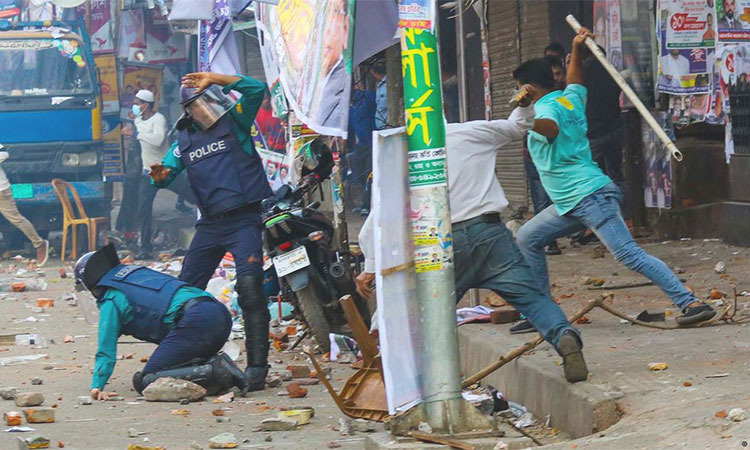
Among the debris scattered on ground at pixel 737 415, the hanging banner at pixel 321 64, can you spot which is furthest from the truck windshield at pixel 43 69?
the debris scattered on ground at pixel 737 415

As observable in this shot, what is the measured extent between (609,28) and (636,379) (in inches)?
249

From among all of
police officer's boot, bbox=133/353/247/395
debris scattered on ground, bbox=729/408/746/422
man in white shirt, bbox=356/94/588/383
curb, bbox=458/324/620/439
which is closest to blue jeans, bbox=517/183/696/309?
curb, bbox=458/324/620/439

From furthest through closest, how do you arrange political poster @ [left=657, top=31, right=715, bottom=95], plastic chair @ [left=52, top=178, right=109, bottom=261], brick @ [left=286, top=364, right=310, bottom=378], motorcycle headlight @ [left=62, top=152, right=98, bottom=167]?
1. motorcycle headlight @ [left=62, top=152, right=98, bottom=167]
2. plastic chair @ [left=52, top=178, right=109, bottom=261]
3. political poster @ [left=657, top=31, right=715, bottom=95]
4. brick @ [left=286, top=364, right=310, bottom=378]

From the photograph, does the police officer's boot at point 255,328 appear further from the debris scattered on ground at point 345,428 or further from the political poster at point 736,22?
the political poster at point 736,22

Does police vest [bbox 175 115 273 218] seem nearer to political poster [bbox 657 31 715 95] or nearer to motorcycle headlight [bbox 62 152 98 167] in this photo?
political poster [bbox 657 31 715 95]

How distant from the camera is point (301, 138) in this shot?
33.9 feet

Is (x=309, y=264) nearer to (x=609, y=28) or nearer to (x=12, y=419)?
(x=12, y=419)

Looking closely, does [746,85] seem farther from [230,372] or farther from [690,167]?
[230,372]

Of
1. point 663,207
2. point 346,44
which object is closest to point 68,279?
→ point 663,207

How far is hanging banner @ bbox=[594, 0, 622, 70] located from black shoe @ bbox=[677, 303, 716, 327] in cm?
483

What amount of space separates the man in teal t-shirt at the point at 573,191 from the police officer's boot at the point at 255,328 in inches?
58.9

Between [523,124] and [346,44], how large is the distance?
5.58 ft

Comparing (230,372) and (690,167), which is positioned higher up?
(690,167)

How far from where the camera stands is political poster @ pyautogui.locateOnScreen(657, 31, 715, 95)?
10.3 metres
